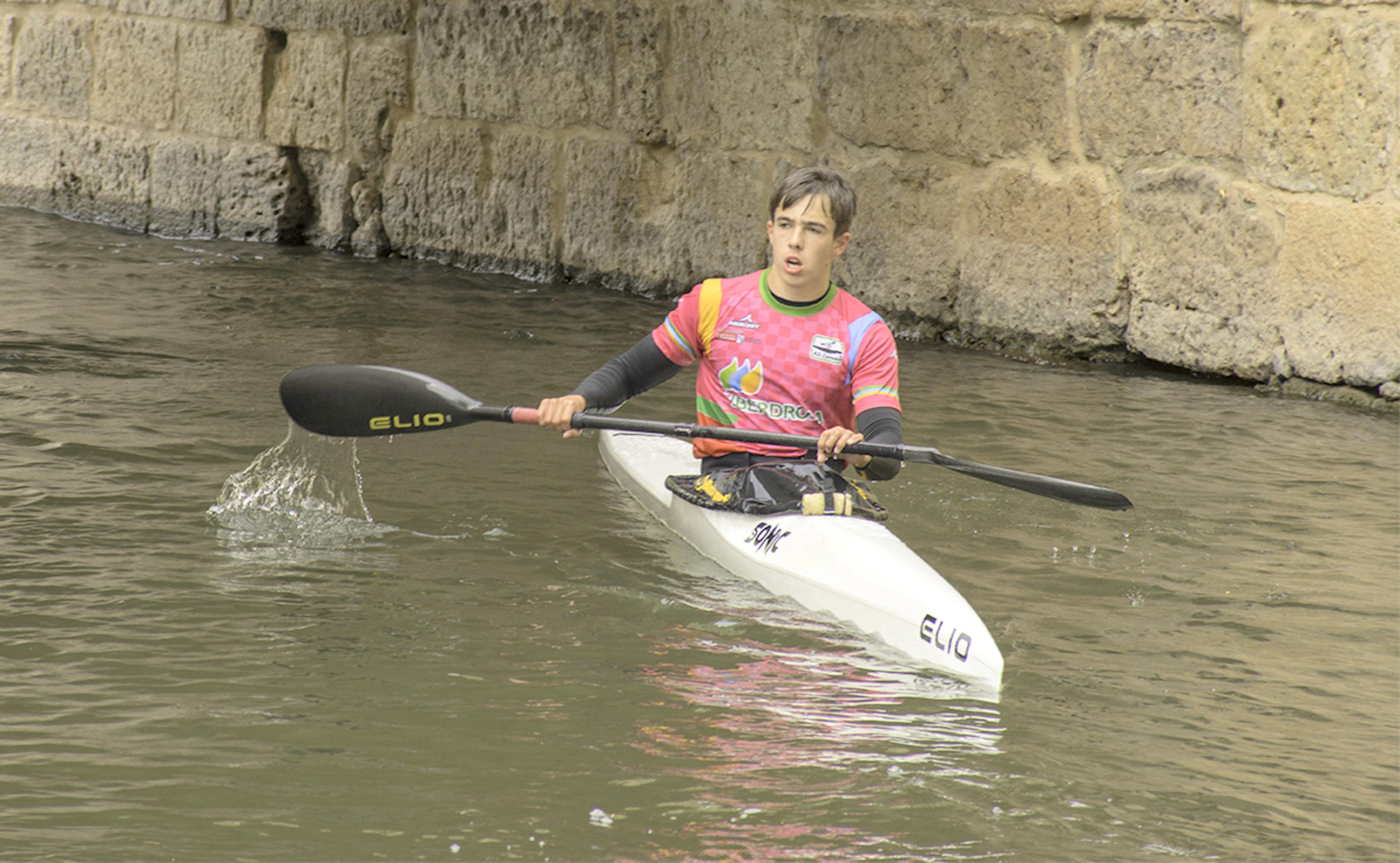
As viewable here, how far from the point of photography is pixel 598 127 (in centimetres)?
750

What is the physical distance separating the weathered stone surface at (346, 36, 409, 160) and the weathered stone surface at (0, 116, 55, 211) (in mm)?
2184

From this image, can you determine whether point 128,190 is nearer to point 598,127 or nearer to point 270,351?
point 598,127

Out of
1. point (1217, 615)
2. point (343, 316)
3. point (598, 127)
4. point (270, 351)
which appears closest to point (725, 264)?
point (598, 127)

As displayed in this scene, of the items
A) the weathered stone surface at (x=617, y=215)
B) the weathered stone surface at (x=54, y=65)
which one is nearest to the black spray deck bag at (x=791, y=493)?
the weathered stone surface at (x=617, y=215)

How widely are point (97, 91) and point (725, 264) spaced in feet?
13.5

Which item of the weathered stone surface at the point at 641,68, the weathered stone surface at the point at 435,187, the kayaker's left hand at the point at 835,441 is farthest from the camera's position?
the weathered stone surface at the point at 435,187

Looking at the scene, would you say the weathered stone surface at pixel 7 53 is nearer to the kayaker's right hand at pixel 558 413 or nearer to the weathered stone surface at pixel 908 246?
the weathered stone surface at pixel 908 246

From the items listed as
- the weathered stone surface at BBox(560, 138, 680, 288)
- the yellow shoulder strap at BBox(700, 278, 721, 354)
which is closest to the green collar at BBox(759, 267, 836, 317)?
the yellow shoulder strap at BBox(700, 278, 721, 354)

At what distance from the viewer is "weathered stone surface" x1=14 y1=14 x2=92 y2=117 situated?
29.0 ft

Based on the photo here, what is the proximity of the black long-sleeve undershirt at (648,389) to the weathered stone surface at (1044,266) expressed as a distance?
2.74 m

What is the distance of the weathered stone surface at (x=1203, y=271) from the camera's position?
5.69 m

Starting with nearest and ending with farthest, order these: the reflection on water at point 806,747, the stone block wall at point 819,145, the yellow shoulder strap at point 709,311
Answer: the reflection on water at point 806,747
the yellow shoulder strap at point 709,311
the stone block wall at point 819,145

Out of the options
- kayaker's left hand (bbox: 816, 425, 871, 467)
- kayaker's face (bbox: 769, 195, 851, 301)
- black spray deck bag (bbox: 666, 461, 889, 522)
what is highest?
kayaker's face (bbox: 769, 195, 851, 301)

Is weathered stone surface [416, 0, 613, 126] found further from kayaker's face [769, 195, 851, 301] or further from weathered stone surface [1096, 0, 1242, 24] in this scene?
kayaker's face [769, 195, 851, 301]
